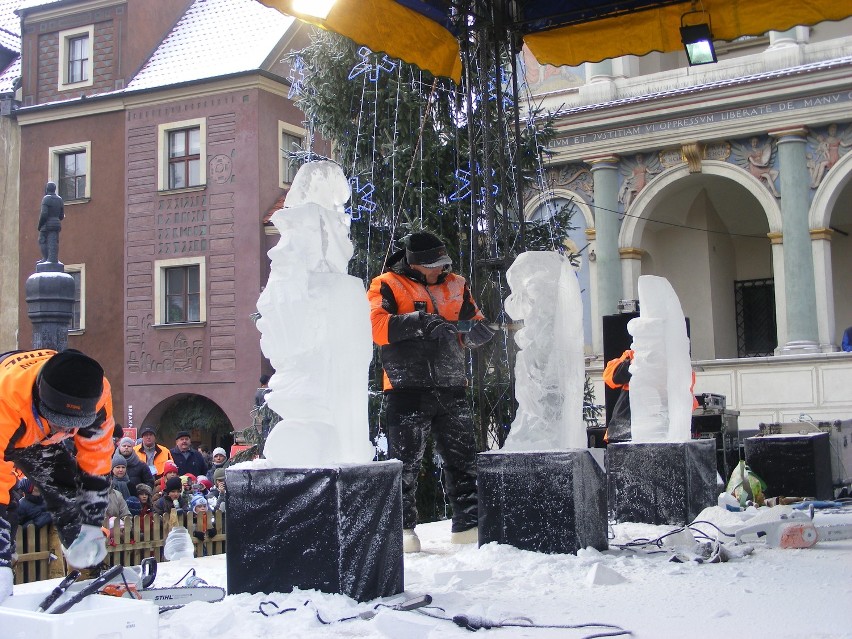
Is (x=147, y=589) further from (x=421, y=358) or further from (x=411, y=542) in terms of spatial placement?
(x=421, y=358)

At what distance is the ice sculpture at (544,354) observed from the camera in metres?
5.65

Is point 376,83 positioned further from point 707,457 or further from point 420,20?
point 707,457

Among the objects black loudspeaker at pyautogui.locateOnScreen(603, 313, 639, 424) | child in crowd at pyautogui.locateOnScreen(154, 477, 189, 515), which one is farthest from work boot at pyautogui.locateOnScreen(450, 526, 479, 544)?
black loudspeaker at pyautogui.locateOnScreen(603, 313, 639, 424)

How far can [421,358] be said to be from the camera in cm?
594

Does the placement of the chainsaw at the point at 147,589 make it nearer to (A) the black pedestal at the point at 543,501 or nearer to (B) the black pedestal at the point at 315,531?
(B) the black pedestal at the point at 315,531

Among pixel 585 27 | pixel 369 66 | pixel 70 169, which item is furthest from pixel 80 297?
pixel 585 27

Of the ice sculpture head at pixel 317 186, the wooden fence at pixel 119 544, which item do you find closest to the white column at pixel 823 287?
the wooden fence at pixel 119 544

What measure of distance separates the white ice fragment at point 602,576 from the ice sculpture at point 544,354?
1088 millimetres

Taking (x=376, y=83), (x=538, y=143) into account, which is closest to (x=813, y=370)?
(x=538, y=143)

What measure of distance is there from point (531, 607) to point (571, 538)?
118cm

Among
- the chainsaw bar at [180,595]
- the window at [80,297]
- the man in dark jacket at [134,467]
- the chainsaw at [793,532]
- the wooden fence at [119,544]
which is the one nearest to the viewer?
the chainsaw bar at [180,595]

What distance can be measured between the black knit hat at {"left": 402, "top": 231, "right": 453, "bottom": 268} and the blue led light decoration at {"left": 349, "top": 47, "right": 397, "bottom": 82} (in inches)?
209

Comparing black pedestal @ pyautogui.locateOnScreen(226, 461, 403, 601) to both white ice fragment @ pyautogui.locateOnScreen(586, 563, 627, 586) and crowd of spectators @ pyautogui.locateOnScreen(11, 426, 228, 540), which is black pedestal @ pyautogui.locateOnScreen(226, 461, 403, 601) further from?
crowd of spectators @ pyautogui.locateOnScreen(11, 426, 228, 540)

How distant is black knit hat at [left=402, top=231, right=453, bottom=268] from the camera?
5.92 m
